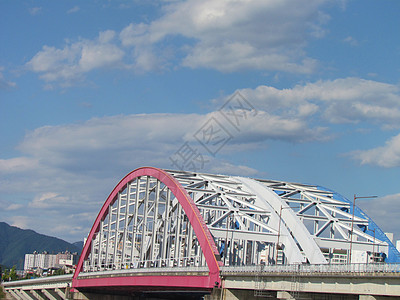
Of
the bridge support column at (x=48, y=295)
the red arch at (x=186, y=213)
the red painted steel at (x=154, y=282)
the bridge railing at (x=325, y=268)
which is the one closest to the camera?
the bridge railing at (x=325, y=268)

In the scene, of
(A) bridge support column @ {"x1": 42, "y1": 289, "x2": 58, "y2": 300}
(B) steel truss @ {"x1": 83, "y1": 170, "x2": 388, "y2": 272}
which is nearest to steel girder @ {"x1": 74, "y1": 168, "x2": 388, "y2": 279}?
(B) steel truss @ {"x1": 83, "y1": 170, "x2": 388, "y2": 272}

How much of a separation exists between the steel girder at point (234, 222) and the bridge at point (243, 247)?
0.12 meters

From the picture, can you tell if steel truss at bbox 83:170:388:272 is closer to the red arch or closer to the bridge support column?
the red arch

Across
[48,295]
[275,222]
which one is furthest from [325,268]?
[48,295]

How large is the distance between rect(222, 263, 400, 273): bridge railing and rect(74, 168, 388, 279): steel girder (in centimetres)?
592

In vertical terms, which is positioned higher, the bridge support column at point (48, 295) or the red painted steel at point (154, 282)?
the red painted steel at point (154, 282)

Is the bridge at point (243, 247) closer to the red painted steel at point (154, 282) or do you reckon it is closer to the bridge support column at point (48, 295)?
the red painted steel at point (154, 282)

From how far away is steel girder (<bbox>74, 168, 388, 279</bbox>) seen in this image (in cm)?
5975

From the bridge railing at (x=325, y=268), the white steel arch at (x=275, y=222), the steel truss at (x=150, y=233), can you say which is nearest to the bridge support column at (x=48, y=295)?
the steel truss at (x=150, y=233)

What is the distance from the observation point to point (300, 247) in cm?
6169

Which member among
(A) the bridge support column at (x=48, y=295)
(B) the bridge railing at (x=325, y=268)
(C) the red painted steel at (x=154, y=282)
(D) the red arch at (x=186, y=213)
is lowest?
(A) the bridge support column at (x=48, y=295)

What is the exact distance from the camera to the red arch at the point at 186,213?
55.4 m

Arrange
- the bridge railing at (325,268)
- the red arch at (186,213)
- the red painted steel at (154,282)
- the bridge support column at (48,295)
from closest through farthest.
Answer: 1. the bridge railing at (325,268)
2. the red arch at (186,213)
3. the red painted steel at (154,282)
4. the bridge support column at (48,295)

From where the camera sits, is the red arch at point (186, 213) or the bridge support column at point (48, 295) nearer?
the red arch at point (186, 213)
